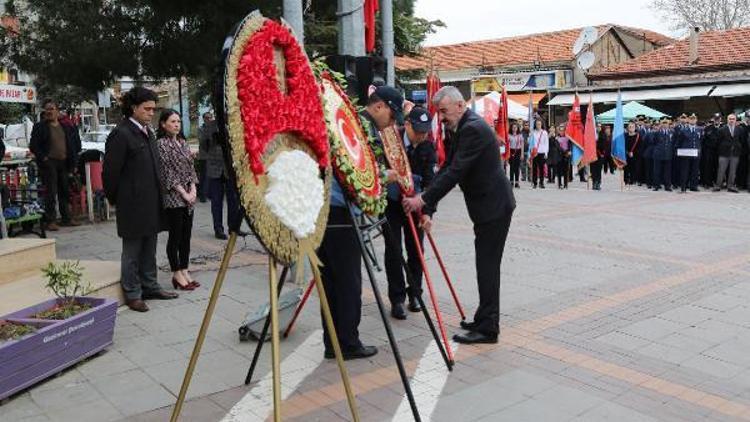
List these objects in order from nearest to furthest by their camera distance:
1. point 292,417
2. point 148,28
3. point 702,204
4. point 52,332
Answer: point 292,417
point 52,332
point 148,28
point 702,204

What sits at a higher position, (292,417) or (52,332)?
(52,332)

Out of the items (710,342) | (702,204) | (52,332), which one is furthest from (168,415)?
(702,204)

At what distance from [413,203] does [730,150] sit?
14.0 meters

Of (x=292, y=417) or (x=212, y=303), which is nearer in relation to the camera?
(x=212, y=303)

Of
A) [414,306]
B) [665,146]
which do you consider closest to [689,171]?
[665,146]

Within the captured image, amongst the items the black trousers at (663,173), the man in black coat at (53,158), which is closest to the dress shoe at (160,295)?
the man in black coat at (53,158)

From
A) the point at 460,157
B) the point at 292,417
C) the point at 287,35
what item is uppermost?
the point at 287,35

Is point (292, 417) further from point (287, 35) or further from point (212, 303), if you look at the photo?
point (287, 35)

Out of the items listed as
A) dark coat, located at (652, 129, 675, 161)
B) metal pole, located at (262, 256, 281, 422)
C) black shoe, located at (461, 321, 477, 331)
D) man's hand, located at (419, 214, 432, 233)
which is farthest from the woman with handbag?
dark coat, located at (652, 129, 675, 161)

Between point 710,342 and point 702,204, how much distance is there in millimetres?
9647

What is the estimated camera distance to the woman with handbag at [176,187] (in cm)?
687

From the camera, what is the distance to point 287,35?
137 inches

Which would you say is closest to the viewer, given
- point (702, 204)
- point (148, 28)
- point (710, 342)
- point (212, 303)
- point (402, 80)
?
point (212, 303)

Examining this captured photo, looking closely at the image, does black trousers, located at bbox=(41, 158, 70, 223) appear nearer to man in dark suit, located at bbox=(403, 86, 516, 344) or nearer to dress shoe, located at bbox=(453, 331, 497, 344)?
man in dark suit, located at bbox=(403, 86, 516, 344)
